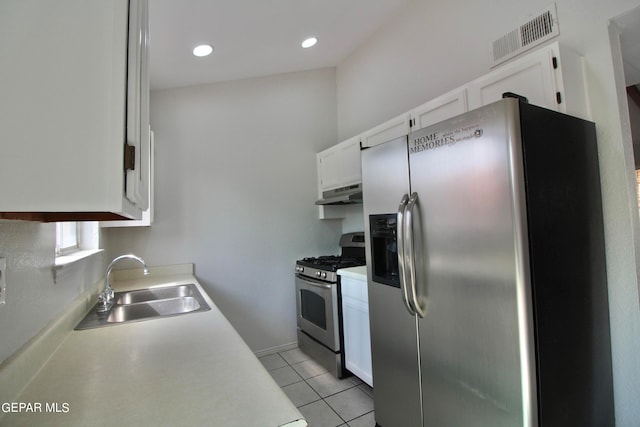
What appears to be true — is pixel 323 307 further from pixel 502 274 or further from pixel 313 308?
pixel 502 274

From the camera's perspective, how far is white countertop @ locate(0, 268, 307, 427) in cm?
69

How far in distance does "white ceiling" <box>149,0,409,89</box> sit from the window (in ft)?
4.27

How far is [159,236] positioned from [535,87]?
2932mm

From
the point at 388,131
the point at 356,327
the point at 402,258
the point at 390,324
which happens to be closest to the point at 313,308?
the point at 356,327

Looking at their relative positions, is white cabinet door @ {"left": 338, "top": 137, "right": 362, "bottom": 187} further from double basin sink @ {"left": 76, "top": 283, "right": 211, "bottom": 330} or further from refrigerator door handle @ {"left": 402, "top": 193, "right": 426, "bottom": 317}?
double basin sink @ {"left": 76, "top": 283, "right": 211, "bottom": 330}

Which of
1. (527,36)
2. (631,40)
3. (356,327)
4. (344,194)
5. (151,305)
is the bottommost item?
(356,327)

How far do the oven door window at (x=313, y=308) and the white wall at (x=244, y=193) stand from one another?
0.87ft

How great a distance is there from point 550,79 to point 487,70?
27.0 inches

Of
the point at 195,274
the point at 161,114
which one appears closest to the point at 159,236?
the point at 195,274

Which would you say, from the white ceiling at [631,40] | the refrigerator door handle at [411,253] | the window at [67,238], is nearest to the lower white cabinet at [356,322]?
the refrigerator door handle at [411,253]

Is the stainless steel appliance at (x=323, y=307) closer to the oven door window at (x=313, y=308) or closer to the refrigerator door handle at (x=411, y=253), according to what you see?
the oven door window at (x=313, y=308)

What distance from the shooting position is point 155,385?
839 millimetres

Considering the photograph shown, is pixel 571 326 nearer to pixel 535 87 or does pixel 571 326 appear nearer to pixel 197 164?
pixel 535 87

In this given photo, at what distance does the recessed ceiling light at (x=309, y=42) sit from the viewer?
2760 millimetres
